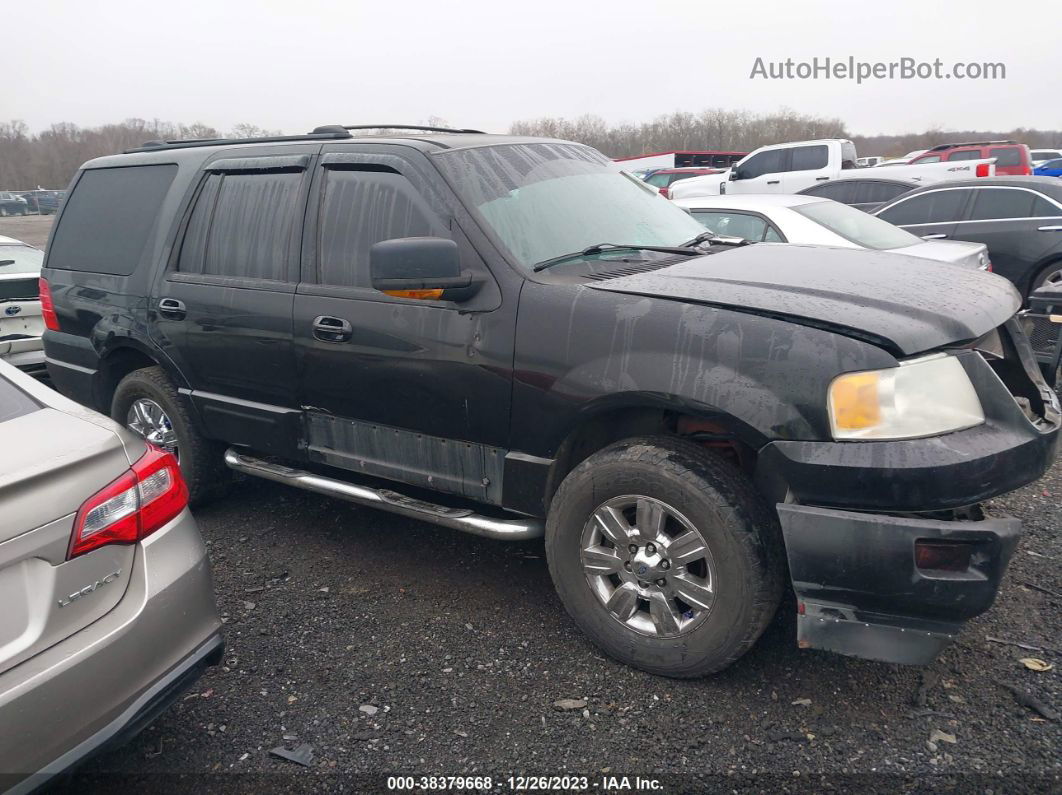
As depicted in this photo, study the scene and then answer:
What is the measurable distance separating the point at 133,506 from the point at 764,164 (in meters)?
17.0

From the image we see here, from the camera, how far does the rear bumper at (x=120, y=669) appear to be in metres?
1.89

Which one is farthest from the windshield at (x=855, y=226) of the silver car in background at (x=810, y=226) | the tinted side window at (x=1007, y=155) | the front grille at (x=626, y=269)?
the tinted side window at (x=1007, y=155)

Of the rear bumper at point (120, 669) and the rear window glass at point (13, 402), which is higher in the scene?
the rear window glass at point (13, 402)

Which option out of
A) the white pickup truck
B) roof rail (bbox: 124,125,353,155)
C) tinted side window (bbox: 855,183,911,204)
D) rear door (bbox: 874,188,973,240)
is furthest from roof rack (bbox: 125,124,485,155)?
the white pickup truck

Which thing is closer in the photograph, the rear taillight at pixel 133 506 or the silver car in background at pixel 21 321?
the rear taillight at pixel 133 506

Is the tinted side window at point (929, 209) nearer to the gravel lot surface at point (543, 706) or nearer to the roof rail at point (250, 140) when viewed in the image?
the gravel lot surface at point (543, 706)

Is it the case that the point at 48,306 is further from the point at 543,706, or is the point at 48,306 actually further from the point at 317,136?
the point at 543,706

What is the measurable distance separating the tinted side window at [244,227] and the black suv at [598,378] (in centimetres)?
2

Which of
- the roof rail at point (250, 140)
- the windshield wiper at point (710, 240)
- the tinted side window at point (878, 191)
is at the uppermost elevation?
the roof rail at point (250, 140)

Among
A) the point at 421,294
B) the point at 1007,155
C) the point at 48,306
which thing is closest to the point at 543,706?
the point at 421,294

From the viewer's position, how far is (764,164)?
56.1 feet

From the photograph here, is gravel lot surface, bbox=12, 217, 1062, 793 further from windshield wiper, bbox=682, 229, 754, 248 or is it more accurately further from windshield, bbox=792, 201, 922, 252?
windshield, bbox=792, 201, 922, 252

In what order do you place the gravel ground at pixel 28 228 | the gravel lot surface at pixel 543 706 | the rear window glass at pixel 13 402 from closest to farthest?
1. the rear window glass at pixel 13 402
2. the gravel lot surface at pixel 543 706
3. the gravel ground at pixel 28 228

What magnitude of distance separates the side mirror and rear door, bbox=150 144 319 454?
2.89 feet
